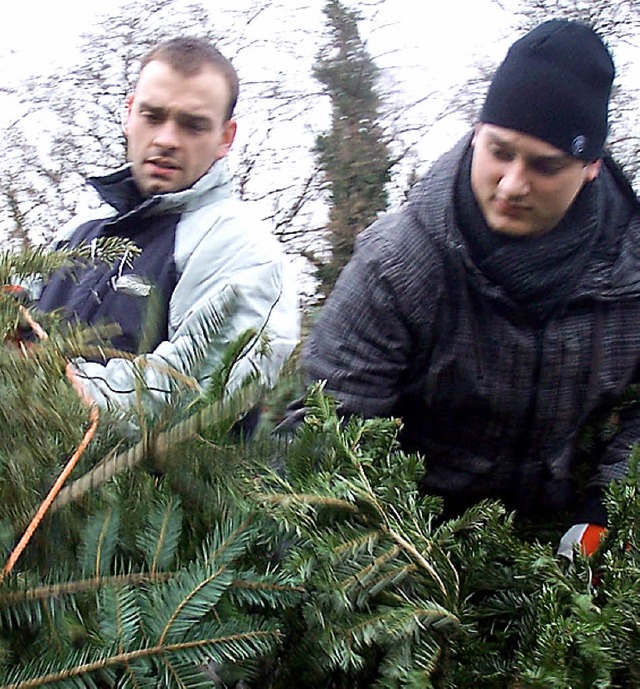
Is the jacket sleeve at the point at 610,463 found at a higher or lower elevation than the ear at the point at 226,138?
lower

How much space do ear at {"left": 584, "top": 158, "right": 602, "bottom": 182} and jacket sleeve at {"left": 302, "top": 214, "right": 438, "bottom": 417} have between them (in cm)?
39

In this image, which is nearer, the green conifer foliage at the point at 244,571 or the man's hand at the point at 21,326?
the green conifer foliage at the point at 244,571

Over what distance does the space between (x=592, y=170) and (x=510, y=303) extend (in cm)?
34

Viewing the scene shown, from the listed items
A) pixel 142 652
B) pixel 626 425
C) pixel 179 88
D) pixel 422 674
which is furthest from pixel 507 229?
pixel 142 652

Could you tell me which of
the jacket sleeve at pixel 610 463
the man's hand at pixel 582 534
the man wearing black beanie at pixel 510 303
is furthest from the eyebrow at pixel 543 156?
the man's hand at pixel 582 534

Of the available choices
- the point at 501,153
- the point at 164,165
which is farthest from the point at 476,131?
the point at 164,165

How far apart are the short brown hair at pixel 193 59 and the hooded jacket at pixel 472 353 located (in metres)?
0.76

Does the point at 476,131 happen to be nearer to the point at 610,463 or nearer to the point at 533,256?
the point at 533,256

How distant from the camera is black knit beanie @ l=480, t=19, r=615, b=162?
5.46ft

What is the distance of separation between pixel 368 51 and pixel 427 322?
6.51m

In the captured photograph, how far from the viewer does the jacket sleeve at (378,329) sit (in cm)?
167

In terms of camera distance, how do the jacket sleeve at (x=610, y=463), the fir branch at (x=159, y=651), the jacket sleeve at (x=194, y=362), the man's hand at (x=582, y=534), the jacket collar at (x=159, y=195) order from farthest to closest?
1. the jacket collar at (x=159, y=195)
2. the jacket sleeve at (x=610, y=463)
3. the man's hand at (x=582, y=534)
4. the jacket sleeve at (x=194, y=362)
5. the fir branch at (x=159, y=651)

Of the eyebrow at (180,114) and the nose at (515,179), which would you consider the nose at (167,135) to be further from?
the nose at (515,179)

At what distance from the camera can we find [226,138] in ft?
7.75
